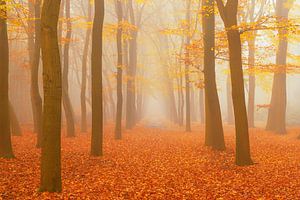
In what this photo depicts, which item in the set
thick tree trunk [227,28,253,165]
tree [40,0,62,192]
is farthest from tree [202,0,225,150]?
tree [40,0,62,192]

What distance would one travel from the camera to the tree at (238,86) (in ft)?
37.5

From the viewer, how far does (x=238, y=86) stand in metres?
11.5

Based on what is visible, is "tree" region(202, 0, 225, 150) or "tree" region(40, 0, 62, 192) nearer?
"tree" region(40, 0, 62, 192)

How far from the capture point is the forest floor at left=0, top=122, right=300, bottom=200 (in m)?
8.62

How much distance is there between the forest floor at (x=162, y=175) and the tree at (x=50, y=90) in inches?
35.3

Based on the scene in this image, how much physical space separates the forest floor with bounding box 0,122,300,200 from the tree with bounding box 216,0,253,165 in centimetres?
68

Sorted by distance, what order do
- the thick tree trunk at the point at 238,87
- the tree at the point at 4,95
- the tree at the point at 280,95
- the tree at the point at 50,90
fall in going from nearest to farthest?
the tree at the point at 50,90 → the thick tree trunk at the point at 238,87 → the tree at the point at 4,95 → the tree at the point at 280,95

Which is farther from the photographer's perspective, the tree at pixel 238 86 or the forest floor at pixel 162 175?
the tree at pixel 238 86

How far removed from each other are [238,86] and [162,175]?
166 inches

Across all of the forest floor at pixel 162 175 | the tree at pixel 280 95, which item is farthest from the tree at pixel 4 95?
the tree at pixel 280 95

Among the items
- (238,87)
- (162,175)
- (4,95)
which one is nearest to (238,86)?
(238,87)

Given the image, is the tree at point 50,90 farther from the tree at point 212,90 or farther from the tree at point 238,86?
the tree at point 212,90

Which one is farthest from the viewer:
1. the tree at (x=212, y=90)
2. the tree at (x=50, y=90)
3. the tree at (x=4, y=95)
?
the tree at (x=212, y=90)

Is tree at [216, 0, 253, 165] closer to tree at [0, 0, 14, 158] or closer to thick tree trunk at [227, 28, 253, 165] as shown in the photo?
thick tree trunk at [227, 28, 253, 165]
